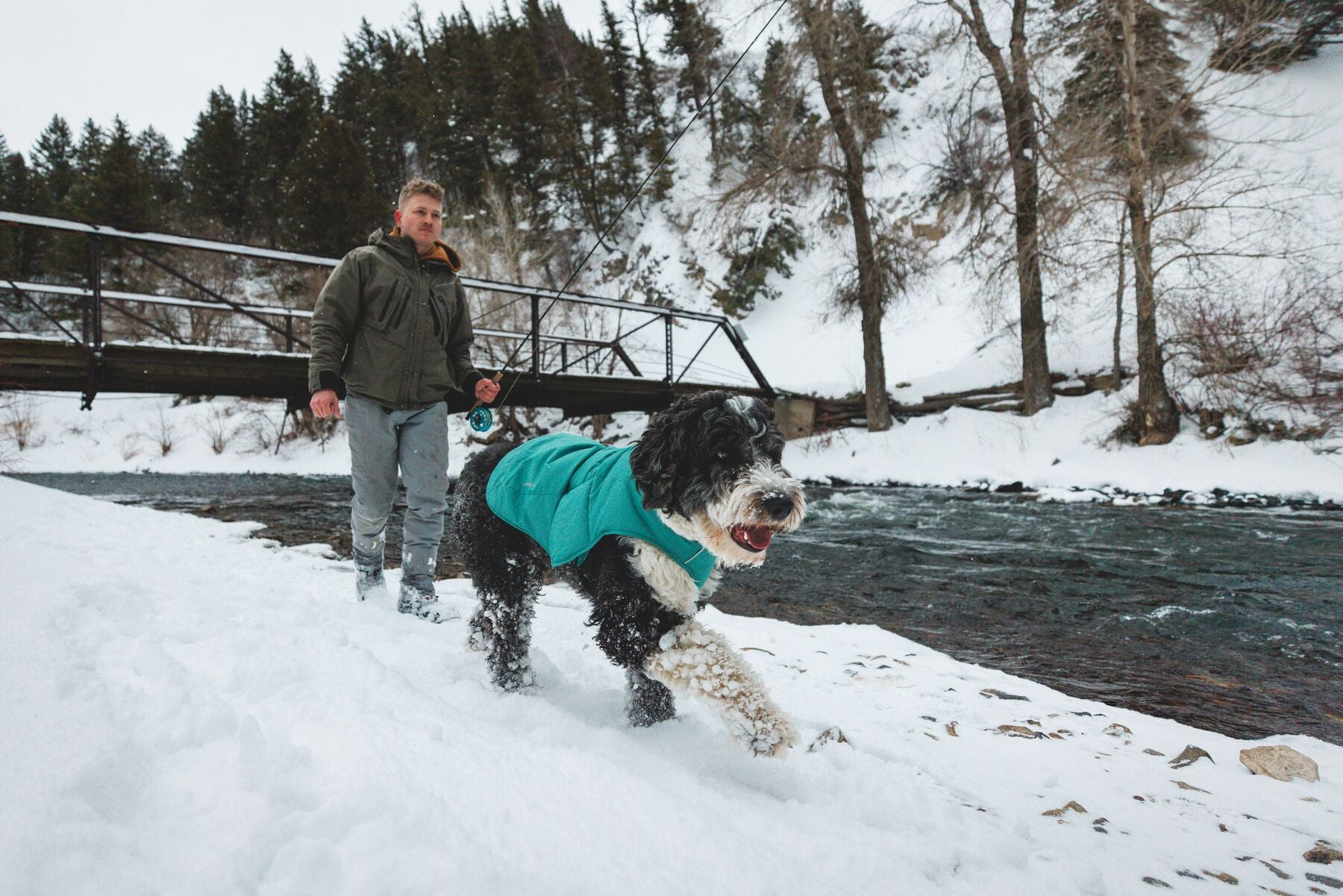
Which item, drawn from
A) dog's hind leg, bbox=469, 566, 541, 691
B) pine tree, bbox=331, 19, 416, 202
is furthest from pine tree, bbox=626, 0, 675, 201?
dog's hind leg, bbox=469, 566, 541, 691

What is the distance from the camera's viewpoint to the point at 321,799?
1321mm

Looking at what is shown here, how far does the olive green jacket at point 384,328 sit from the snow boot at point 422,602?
103 cm

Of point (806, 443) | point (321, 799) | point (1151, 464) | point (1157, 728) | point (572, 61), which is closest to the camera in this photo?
point (321, 799)

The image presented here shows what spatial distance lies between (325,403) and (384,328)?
53 cm

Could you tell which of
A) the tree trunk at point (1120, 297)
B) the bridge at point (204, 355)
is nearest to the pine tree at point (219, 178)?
the bridge at point (204, 355)

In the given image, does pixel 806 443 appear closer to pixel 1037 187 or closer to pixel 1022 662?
pixel 1037 187

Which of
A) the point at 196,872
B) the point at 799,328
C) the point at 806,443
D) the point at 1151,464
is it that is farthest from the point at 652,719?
the point at 799,328

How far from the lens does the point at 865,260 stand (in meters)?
14.7

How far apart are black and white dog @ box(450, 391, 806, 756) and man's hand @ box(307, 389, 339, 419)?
1.67 meters

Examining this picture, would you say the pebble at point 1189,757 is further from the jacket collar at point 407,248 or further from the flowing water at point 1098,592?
the jacket collar at point 407,248

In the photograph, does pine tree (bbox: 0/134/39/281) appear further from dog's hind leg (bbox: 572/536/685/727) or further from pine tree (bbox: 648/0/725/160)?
dog's hind leg (bbox: 572/536/685/727)

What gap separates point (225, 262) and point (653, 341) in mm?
20735

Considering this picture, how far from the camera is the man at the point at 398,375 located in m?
3.46

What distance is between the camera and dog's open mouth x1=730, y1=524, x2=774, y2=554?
2.16 m
